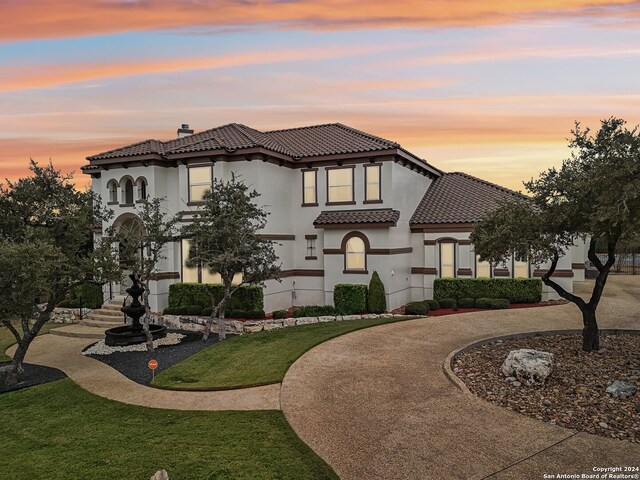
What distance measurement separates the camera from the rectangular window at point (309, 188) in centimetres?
2547

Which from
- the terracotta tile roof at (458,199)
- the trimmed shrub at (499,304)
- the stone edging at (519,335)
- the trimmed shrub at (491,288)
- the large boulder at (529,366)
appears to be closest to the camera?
the large boulder at (529,366)

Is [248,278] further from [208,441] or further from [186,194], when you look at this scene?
[208,441]

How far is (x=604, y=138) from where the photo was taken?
12.8 metres

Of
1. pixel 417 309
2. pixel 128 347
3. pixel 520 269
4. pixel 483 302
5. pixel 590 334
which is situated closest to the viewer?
pixel 590 334

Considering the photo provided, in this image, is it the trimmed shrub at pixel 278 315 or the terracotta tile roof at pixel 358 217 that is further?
the terracotta tile roof at pixel 358 217

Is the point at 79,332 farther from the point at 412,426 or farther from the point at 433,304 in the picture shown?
the point at 412,426

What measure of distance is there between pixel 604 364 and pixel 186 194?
19.6m

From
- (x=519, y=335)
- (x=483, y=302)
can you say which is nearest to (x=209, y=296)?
(x=483, y=302)

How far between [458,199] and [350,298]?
995 cm

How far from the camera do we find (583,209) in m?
12.9

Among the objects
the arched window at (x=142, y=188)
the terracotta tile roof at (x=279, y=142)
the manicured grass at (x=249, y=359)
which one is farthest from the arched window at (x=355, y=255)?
the arched window at (x=142, y=188)

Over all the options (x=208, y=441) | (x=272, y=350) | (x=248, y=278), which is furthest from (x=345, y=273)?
(x=208, y=441)

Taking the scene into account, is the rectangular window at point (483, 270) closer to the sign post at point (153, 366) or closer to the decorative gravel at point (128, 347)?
the decorative gravel at point (128, 347)

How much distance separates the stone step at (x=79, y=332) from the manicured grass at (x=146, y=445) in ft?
29.8
